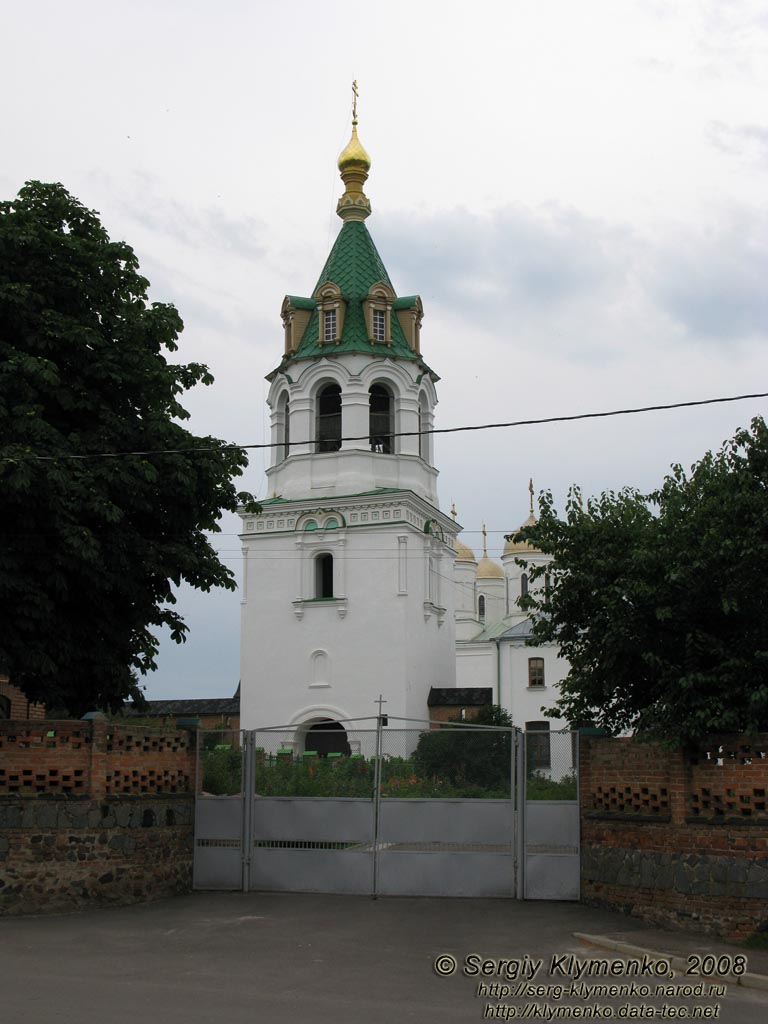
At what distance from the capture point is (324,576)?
1500 inches

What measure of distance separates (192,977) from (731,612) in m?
6.48

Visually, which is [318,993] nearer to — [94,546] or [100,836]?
[100,836]

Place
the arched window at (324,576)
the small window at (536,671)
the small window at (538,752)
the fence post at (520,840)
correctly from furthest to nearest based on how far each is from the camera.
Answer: the small window at (536,671)
the arched window at (324,576)
the small window at (538,752)
the fence post at (520,840)

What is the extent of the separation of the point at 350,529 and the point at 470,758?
894 inches

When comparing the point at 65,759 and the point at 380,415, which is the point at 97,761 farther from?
the point at 380,415

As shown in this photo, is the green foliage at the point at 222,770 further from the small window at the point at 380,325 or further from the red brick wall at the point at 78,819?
the small window at the point at 380,325

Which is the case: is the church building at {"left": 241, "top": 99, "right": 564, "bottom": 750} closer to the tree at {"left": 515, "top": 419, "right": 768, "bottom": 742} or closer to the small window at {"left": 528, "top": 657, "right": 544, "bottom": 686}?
the small window at {"left": 528, "top": 657, "right": 544, "bottom": 686}

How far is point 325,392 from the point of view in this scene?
1508 inches

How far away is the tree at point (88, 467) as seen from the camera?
46.7ft

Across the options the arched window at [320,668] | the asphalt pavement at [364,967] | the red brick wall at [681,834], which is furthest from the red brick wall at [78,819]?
the arched window at [320,668]

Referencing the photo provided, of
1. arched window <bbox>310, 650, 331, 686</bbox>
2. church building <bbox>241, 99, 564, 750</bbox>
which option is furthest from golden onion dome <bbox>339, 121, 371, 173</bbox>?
arched window <bbox>310, 650, 331, 686</bbox>

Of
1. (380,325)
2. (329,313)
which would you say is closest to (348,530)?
(380,325)

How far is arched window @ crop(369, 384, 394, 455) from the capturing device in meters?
38.1

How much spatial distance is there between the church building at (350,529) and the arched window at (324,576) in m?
0.03
